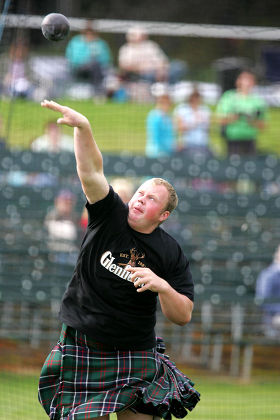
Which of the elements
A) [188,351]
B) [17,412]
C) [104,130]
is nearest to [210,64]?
[104,130]

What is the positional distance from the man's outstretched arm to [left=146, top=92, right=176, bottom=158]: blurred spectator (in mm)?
4942

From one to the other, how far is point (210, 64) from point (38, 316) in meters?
4.09

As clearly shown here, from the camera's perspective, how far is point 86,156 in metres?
3.25

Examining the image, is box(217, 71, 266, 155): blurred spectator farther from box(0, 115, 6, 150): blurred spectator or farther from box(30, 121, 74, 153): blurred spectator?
box(0, 115, 6, 150): blurred spectator

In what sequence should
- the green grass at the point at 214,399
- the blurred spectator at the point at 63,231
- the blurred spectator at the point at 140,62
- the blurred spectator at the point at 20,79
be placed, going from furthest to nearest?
1. the blurred spectator at the point at 140,62
2. the blurred spectator at the point at 20,79
3. the blurred spectator at the point at 63,231
4. the green grass at the point at 214,399

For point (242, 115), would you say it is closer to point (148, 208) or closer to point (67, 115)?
point (148, 208)

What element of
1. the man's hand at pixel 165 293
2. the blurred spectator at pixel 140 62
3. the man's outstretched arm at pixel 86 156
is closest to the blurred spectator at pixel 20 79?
the blurred spectator at pixel 140 62

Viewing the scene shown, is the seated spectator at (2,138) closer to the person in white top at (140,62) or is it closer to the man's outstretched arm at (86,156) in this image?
the person in white top at (140,62)

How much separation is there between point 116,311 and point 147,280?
322 millimetres

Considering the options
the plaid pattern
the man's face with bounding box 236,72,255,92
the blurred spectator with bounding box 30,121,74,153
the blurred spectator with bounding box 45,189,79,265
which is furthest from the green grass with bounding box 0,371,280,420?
the man's face with bounding box 236,72,255,92

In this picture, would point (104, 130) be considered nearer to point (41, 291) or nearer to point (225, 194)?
point (225, 194)

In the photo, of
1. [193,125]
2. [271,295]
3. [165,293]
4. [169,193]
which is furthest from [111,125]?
[165,293]

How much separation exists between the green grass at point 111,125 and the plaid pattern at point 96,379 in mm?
5282

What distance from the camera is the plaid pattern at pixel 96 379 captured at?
11.4 ft
